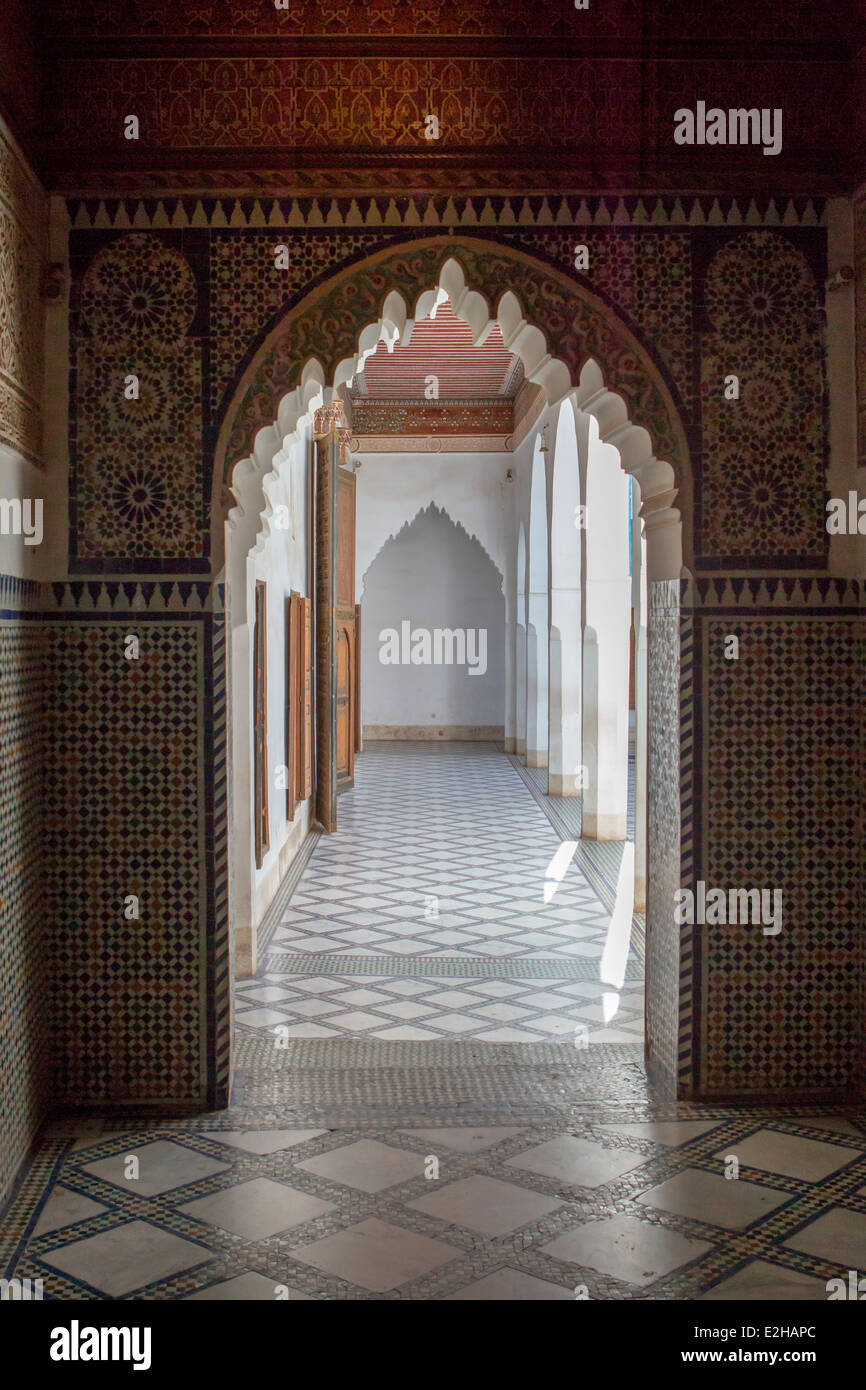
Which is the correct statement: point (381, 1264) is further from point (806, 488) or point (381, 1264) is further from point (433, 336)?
Result: point (433, 336)

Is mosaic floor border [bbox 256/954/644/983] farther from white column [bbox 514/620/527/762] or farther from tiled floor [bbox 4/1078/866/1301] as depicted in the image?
white column [bbox 514/620/527/762]

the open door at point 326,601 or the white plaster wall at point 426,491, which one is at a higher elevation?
the white plaster wall at point 426,491

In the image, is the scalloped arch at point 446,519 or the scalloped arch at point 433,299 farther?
the scalloped arch at point 446,519

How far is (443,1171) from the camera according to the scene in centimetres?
276

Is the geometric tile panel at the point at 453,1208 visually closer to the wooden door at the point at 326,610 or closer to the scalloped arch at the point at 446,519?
the wooden door at the point at 326,610

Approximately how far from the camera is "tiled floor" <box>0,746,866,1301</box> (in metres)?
2.30

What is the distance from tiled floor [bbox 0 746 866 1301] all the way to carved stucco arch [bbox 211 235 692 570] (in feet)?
4.68

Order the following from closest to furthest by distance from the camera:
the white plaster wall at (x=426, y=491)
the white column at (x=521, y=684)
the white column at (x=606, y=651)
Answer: the white column at (x=606, y=651) → the white column at (x=521, y=684) → the white plaster wall at (x=426, y=491)

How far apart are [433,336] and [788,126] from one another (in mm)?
6000

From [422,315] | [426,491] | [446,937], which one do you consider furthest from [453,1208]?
[426,491]

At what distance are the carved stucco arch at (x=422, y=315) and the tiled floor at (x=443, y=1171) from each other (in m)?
1.43

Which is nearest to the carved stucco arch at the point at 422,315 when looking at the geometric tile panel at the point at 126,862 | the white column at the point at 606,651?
the geometric tile panel at the point at 126,862

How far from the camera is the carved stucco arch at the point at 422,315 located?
311 cm

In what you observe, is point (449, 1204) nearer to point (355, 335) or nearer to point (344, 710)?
point (355, 335)
